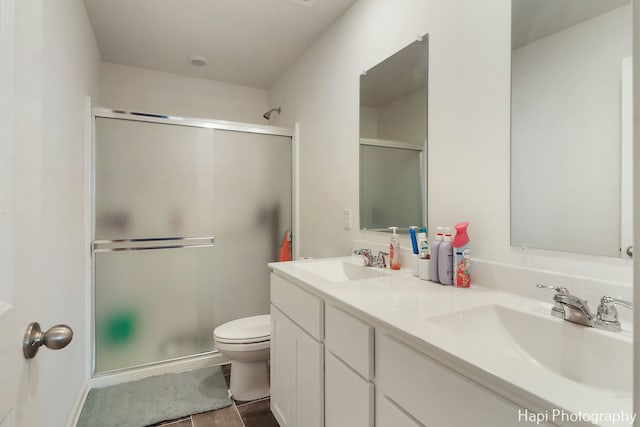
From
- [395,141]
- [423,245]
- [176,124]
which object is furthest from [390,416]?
[176,124]

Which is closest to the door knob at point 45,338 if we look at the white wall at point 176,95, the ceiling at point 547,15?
the ceiling at point 547,15

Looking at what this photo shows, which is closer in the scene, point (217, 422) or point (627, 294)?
point (627, 294)

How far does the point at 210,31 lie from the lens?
88.5 inches

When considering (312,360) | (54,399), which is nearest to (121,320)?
(54,399)

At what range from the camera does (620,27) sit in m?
0.87

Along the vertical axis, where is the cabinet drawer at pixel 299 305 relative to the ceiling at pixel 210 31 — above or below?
below

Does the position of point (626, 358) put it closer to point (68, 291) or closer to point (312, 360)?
point (312, 360)

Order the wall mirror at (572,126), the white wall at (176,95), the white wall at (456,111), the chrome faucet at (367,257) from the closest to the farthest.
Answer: the wall mirror at (572,126) → the white wall at (456,111) → the chrome faucet at (367,257) → the white wall at (176,95)

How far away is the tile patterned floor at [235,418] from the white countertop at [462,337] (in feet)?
2.98

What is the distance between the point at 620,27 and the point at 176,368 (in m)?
2.88

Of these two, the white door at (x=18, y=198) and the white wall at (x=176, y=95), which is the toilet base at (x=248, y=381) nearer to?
the white door at (x=18, y=198)

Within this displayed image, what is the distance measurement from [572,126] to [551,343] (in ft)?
2.13

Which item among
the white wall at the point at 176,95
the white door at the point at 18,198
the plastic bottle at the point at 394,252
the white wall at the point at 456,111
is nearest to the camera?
the white door at the point at 18,198

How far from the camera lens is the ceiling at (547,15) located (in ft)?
3.05
